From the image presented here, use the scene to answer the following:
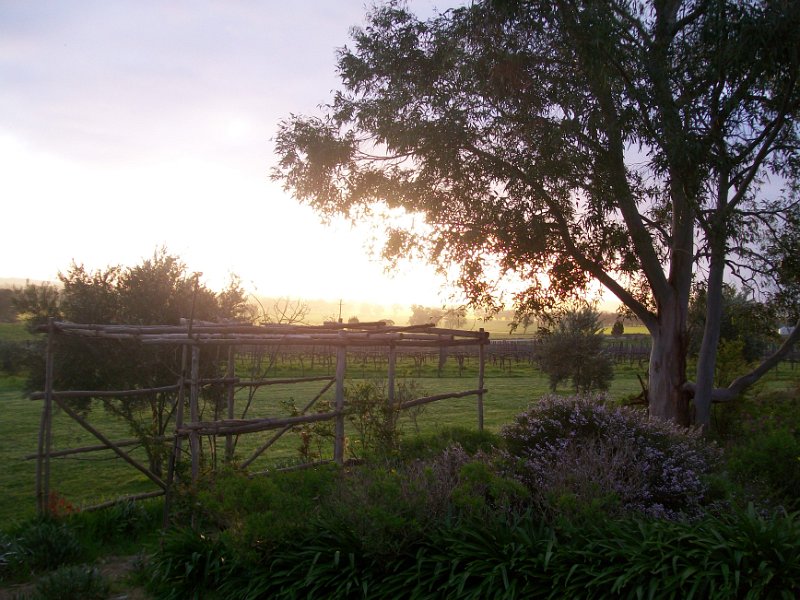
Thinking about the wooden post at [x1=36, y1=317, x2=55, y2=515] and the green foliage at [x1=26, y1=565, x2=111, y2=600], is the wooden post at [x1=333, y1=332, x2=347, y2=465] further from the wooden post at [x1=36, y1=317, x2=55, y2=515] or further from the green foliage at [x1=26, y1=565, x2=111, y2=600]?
the wooden post at [x1=36, y1=317, x2=55, y2=515]

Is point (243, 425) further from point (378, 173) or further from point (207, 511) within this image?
point (378, 173)

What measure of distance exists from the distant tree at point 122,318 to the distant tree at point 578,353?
15.2 meters

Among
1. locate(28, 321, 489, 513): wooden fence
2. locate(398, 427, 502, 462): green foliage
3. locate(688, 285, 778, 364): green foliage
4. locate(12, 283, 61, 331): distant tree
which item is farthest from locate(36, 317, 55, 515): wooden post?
locate(688, 285, 778, 364): green foliage

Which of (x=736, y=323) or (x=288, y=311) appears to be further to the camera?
(x=736, y=323)

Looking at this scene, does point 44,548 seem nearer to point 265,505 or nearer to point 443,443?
point 265,505

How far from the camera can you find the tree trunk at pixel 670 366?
39.0 feet

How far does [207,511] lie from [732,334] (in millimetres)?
21383

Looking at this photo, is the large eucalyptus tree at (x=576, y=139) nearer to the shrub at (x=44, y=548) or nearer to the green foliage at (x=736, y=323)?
the green foliage at (x=736, y=323)

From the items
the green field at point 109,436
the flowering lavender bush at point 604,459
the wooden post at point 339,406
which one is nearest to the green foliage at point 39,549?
the green field at point 109,436

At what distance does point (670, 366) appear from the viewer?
12.0 meters

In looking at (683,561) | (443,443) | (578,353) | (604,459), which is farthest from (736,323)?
(683,561)

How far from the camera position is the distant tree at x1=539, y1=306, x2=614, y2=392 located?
23.5 meters

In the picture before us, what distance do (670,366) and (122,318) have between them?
374 inches

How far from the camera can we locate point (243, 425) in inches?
273
